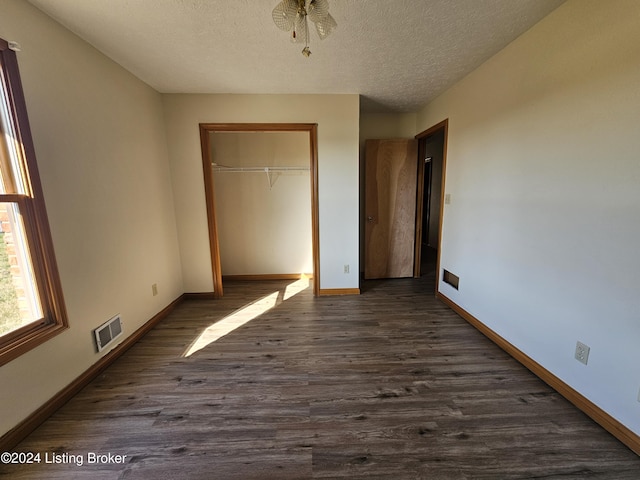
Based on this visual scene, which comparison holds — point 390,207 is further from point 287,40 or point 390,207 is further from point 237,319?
point 237,319

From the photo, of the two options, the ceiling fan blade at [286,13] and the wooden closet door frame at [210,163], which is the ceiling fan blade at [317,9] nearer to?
the ceiling fan blade at [286,13]

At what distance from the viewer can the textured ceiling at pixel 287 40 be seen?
58.9 inches

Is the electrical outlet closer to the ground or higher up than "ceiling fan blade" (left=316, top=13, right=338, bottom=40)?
closer to the ground

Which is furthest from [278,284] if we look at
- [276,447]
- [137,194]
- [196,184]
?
[276,447]

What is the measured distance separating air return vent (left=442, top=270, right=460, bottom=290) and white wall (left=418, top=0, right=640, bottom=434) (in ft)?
1.40

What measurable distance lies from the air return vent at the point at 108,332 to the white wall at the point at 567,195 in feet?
10.6

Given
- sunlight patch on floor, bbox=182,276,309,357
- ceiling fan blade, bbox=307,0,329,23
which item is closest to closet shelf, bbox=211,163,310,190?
sunlight patch on floor, bbox=182,276,309,357

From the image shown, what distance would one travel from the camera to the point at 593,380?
4.60ft

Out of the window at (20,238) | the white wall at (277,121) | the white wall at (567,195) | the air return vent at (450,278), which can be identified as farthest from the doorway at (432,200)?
the window at (20,238)

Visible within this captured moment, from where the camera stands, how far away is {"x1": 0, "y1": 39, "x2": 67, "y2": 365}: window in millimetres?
1324

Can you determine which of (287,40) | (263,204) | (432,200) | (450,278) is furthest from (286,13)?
(432,200)

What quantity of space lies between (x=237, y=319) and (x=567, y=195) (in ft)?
9.59

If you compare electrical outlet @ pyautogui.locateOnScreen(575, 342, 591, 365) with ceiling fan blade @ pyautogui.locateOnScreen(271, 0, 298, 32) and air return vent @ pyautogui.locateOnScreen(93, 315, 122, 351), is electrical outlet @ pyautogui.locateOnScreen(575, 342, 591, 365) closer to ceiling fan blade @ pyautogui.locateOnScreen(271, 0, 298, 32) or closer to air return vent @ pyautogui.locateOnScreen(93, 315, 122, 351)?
ceiling fan blade @ pyautogui.locateOnScreen(271, 0, 298, 32)

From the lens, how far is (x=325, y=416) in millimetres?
1438
